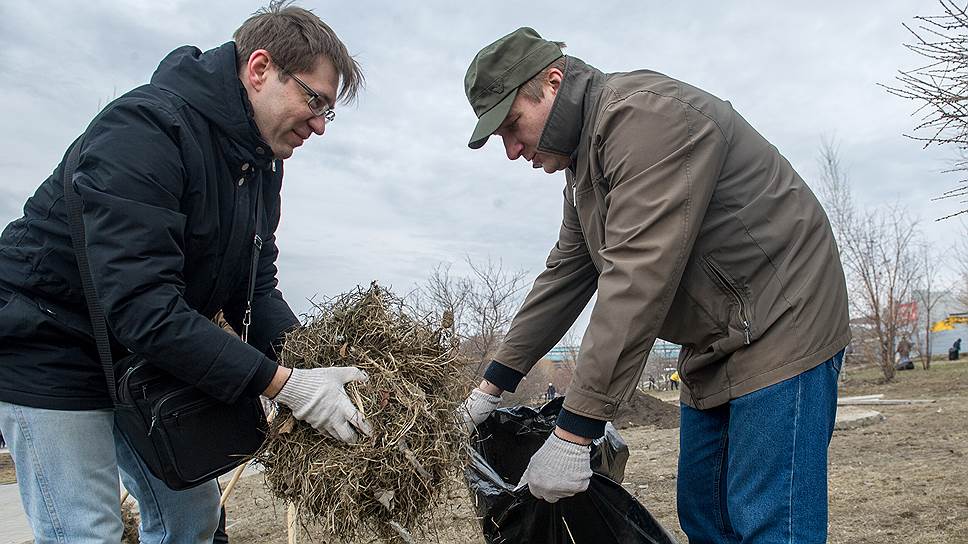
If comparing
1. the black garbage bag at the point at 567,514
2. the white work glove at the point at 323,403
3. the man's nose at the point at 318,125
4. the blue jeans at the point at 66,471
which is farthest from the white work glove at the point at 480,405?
the blue jeans at the point at 66,471

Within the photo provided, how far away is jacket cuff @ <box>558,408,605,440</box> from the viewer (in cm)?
191

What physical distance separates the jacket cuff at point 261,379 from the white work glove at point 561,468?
2.53 ft

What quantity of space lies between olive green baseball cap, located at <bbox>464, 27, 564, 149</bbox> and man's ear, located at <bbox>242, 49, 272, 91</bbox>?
608 mm

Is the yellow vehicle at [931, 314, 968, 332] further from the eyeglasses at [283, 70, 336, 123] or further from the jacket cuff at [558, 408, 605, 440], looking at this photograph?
the eyeglasses at [283, 70, 336, 123]

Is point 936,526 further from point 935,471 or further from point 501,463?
point 501,463

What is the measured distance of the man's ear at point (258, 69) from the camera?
1988 millimetres

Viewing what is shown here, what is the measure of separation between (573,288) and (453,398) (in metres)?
0.83

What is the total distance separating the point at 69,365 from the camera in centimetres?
181

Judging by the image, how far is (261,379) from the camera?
181 centimetres

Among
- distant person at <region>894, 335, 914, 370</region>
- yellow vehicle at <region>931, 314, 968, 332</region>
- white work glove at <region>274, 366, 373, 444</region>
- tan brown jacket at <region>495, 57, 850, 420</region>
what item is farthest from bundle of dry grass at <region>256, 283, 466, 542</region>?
yellow vehicle at <region>931, 314, 968, 332</region>

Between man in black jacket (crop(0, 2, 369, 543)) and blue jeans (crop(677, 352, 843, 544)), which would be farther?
blue jeans (crop(677, 352, 843, 544))

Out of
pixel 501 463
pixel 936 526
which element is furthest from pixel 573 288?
pixel 936 526

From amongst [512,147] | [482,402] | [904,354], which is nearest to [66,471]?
[482,402]

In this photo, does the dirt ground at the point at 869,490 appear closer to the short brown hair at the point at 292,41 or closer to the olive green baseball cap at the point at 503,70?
the olive green baseball cap at the point at 503,70
